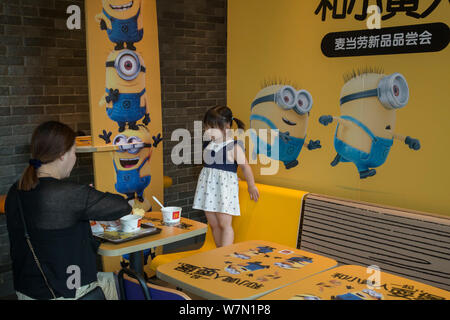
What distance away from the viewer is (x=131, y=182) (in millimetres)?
4098

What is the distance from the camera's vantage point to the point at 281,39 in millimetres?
3938

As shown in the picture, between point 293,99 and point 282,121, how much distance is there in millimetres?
206

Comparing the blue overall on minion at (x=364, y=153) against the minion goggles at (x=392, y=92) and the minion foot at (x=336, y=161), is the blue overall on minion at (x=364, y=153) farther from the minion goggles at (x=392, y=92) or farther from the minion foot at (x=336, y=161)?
the minion goggles at (x=392, y=92)

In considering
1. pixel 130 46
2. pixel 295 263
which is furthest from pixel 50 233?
pixel 130 46

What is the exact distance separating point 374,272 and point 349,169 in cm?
120

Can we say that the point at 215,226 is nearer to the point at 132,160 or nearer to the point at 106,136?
the point at 132,160

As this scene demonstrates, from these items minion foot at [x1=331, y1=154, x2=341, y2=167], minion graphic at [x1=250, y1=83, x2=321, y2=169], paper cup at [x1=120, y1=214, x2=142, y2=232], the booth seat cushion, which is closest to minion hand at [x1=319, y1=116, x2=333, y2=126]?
minion graphic at [x1=250, y1=83, x2=321, y2=169]

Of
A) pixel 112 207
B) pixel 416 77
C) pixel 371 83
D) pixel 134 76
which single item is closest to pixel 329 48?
pixel 371 83

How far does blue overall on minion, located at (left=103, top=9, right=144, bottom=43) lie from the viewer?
12.6 ft

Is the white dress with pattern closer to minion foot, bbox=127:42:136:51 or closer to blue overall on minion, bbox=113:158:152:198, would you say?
blue overall on minion, bbox=113:158:152:198

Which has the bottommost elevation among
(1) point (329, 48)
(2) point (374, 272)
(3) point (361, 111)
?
(2) point (374, 272)

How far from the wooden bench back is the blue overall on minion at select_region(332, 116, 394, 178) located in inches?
11.2

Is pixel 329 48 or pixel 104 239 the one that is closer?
pixel 104 239

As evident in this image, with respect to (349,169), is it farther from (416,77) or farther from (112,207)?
(112,207)
